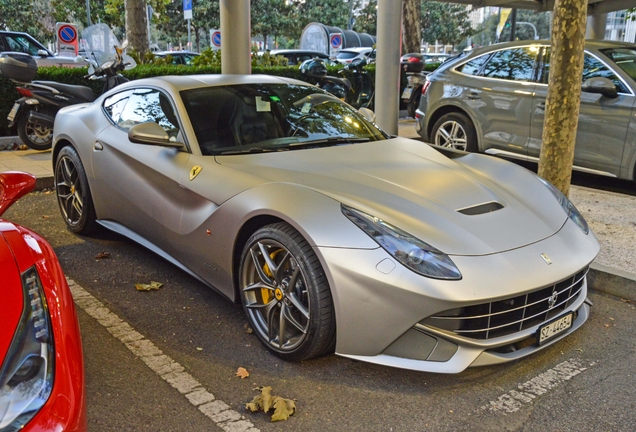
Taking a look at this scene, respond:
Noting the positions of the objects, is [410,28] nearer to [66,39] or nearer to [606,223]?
[66,39]

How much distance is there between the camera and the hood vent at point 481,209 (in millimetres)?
3357

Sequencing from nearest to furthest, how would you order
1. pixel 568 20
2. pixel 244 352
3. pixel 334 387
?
pixel 334 387, pixel 244 352, pixel 568 20

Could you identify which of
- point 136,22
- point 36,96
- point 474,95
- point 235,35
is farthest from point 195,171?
point 136,22

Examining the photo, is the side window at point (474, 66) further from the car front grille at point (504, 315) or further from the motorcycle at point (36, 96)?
the car front grille at point (504, 315)

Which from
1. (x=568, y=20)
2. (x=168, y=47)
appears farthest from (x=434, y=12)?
(x=568, y=20)

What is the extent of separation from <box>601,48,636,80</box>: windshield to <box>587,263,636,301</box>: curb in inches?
129

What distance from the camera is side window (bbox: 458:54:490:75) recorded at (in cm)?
812

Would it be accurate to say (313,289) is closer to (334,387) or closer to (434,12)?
(334,387)

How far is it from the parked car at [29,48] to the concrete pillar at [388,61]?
920 centimetres

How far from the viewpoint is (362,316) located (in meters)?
2.91

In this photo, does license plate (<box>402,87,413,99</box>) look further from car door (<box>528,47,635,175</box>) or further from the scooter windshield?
the scooter windshield

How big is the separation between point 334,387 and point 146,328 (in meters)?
1.26

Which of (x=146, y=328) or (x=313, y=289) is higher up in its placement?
(x=313, y=289)

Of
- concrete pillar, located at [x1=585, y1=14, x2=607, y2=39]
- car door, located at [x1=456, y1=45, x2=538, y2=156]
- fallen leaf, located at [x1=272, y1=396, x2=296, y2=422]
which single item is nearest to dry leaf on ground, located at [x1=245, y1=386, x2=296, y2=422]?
fallen leaf, located at [x1=272, y1=396, x2=296, y2=422]
